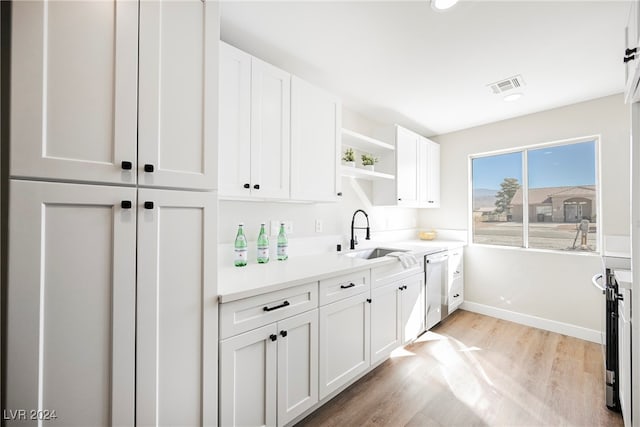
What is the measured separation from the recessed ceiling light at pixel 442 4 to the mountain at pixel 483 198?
2.68 metres

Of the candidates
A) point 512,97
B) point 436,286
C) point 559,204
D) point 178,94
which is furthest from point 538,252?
point 178,94

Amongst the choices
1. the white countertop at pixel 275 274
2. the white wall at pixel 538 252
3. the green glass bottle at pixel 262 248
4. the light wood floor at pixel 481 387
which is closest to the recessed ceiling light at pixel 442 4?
the white countertop at pixel 275 274

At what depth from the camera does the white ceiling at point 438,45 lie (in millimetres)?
1527

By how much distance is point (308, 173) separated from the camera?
2.02m

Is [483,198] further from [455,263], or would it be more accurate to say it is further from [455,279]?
[455,279]

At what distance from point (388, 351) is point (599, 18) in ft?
8.70

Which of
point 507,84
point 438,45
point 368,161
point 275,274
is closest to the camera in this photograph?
point 275,274

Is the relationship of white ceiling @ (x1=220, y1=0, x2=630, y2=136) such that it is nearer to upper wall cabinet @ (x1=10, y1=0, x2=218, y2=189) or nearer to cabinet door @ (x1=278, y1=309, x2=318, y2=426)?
upper wall cabinet @ (x1=10, y1=0, x2=218, y2=189)

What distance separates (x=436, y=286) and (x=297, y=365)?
77.3 inches

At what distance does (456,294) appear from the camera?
10.9 feet

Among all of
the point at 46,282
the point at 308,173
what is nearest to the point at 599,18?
the point at 308,173

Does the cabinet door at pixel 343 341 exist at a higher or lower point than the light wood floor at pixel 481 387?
higher

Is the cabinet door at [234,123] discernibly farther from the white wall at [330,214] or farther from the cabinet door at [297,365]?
the cabinet door at [297,365]

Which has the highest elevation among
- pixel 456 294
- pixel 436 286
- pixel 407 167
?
pixel 407 167
